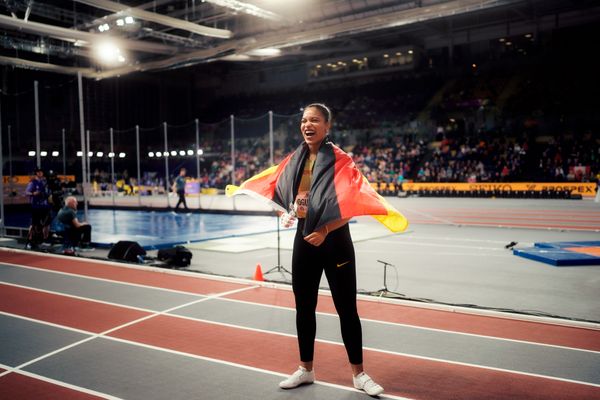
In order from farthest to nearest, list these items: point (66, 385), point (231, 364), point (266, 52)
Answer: point (266, 52)
point (231, 364)
point (66, 385)

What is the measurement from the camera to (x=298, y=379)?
3381 millimetres

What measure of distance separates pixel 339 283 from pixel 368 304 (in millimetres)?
2445

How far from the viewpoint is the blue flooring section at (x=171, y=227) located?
11.2 meters

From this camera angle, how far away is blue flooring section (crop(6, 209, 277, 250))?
11.2m

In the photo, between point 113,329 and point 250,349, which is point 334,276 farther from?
point 113,329

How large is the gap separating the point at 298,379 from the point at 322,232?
1044 millimetres

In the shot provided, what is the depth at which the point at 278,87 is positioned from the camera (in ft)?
135

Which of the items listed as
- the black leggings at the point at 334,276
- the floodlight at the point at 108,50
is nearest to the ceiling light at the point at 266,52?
the floodlight at the point at 108,50

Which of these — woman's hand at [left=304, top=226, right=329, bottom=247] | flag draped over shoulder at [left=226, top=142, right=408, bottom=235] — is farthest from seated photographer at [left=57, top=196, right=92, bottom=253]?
woman's hand at [left=304, top=226, right=329, bottom=247]

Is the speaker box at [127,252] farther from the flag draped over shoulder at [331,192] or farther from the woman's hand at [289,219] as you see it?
the woman's hand at [289,219]

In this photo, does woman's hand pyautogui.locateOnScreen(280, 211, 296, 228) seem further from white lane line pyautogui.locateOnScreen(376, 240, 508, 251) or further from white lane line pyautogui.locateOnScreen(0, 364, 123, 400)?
white lane line pyautogui.locateOnScreen(376, 240, 508, 251)

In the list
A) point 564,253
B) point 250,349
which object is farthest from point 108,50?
point 250,349

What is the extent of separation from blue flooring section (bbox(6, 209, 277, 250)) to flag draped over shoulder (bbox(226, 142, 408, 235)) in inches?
288

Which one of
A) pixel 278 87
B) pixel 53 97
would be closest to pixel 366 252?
pixel 53 97
